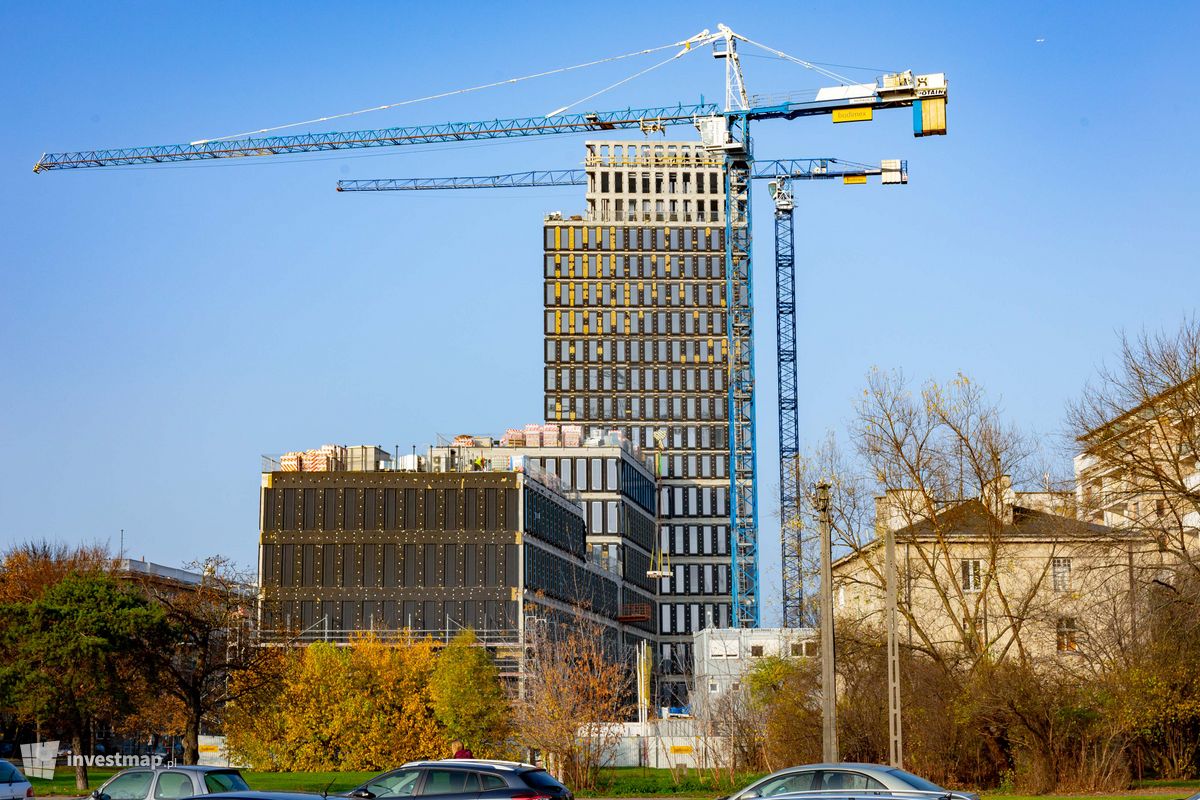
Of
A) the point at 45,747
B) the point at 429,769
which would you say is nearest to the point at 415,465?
the point at 45,747

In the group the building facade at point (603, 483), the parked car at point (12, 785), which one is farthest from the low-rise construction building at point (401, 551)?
the parked car at point (12, 785)

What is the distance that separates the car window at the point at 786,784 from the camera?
1067 inches

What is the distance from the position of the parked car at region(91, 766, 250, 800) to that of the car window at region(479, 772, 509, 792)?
15.4 ft

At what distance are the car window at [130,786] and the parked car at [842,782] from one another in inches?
425

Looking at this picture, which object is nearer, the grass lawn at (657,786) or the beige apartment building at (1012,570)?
the grass lawn at (657,786)

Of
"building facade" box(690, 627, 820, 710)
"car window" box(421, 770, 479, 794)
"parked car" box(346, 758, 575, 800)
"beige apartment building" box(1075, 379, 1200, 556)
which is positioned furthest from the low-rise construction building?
"car window" box(421, 770, 479, 794)

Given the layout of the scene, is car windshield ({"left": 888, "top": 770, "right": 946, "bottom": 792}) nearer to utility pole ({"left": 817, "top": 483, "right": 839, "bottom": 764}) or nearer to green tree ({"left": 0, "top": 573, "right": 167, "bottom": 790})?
utility pole ({"left": 817, "top": 483, "right": 839, "bottom": 764})

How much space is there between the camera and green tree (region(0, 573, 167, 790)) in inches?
2280

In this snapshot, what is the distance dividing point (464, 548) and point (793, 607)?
43.9 metres

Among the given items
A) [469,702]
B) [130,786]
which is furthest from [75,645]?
[130,786]

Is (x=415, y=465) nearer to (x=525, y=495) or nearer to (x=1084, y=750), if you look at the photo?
(x=525, y=495)

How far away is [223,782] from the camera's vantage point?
1113 inches

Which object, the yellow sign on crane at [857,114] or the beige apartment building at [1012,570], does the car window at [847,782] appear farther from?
the yellow sign on crane at [857,114]

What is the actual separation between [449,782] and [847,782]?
22.9 ft
